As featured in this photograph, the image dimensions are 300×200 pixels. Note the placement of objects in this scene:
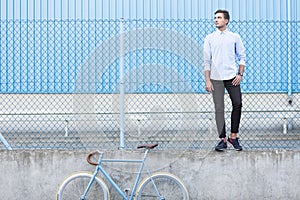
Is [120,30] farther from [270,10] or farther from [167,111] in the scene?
[270,10]

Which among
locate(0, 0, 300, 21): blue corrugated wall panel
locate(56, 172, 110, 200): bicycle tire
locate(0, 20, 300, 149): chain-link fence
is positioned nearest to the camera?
locate(56, 172, 110, 200): bicycle tire

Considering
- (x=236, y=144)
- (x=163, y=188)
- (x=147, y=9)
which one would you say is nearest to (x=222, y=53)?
(x=236, y=144)

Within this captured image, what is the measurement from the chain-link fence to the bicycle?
1.54ft

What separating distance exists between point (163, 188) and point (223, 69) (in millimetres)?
1483

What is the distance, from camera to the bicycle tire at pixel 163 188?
17.8 ft

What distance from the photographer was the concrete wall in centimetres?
568

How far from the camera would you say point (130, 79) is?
5930 millimetres

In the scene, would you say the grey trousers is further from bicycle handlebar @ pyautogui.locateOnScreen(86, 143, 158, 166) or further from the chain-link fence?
bicycle handlebar @ pyautogui.locateOnScreen(86, 143, 158, 166)

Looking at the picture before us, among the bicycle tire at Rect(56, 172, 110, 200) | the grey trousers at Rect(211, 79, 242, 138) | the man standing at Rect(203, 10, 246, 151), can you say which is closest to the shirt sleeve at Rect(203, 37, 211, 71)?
the man standing at Rect(203, 10, 246, 151)

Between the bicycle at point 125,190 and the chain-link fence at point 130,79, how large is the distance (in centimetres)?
47

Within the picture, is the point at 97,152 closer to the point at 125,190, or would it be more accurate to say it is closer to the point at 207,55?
the point at 125,190

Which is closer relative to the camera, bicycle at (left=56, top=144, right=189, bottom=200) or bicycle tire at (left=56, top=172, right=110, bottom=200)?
bicycle at (left=56, top=144, right=189, bottom=200)

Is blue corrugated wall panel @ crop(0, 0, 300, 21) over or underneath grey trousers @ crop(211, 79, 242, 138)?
over

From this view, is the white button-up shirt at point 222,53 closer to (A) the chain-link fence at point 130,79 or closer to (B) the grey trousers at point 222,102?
(B) the grey trousers at point 222,102
